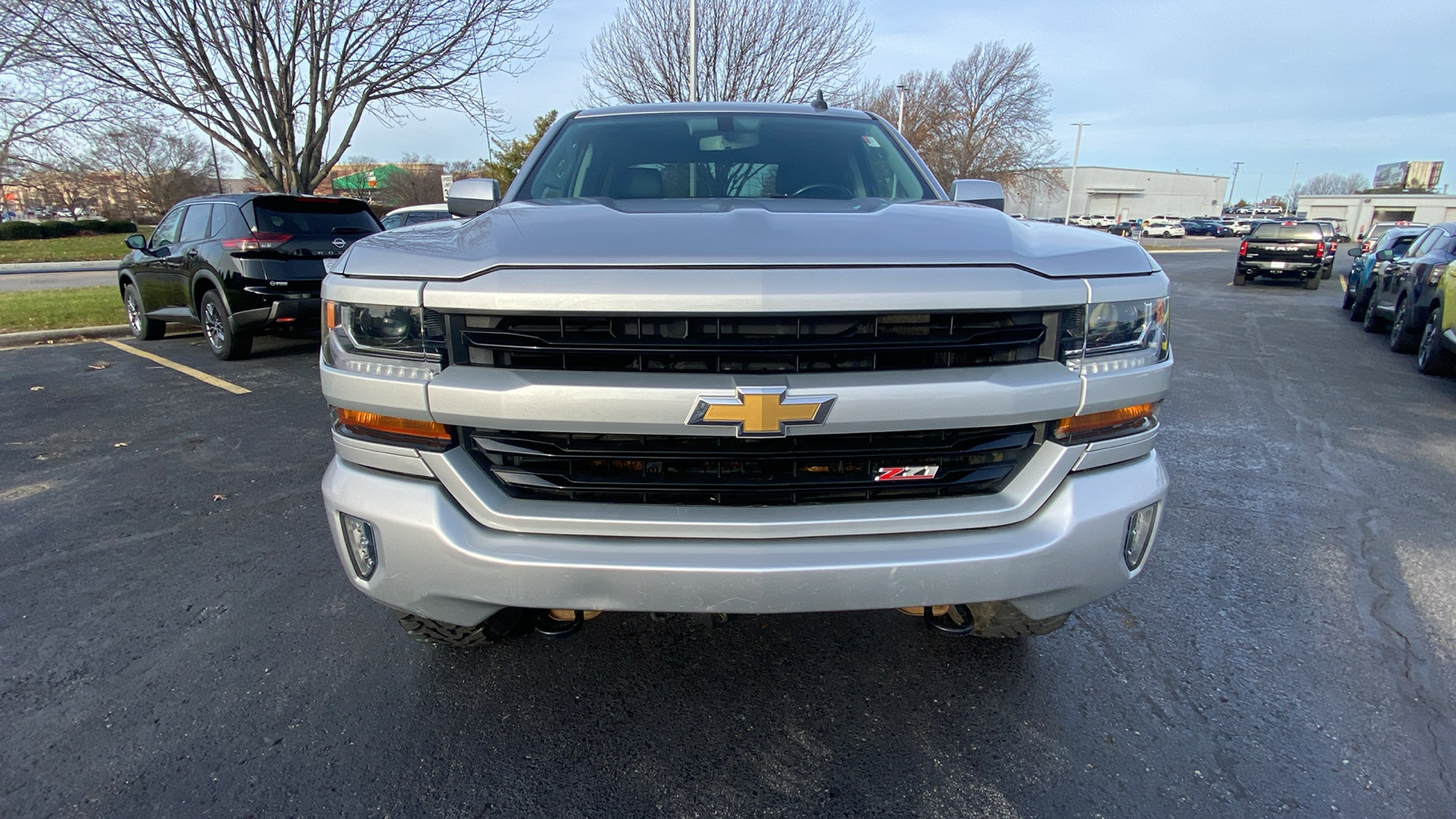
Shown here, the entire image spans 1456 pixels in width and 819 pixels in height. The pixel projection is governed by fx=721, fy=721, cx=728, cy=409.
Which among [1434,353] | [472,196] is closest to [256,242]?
[472,196]

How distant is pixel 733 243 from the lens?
165 centimetres

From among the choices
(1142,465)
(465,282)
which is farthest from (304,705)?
(1142,465)

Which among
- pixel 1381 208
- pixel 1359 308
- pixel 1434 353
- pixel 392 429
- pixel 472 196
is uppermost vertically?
pixel 1381 208

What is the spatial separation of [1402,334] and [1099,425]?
30.5 ft

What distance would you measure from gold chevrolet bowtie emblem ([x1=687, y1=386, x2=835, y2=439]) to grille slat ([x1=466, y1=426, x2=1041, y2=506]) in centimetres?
10

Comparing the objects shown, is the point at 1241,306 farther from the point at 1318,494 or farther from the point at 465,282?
the point at 465,282

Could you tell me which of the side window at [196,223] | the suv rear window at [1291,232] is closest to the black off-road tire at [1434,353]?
the suv rear window at [1291,232]

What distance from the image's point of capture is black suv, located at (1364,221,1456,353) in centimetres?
741

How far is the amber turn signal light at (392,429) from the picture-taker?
170 cm

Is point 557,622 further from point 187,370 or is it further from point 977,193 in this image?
point 187,370

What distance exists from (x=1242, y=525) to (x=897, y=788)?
2665 mm

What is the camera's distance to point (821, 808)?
1794 mm

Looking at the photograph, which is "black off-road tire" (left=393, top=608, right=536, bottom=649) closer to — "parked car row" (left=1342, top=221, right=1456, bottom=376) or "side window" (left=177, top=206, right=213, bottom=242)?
"side window" (left=177, top=206, right=213, bottom=242)

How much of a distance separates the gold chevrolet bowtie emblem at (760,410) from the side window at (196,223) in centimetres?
805
